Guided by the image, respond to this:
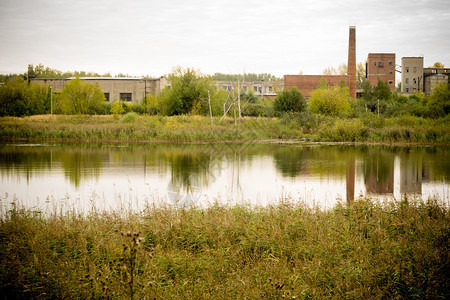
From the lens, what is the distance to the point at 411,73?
322ft

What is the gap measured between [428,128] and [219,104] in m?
25.5

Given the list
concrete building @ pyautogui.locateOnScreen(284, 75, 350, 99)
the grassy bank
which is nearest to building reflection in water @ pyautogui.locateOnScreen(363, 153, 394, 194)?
the grassy bank

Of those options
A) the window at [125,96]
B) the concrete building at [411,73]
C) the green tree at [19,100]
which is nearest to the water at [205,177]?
A: the green tree at [19,100]

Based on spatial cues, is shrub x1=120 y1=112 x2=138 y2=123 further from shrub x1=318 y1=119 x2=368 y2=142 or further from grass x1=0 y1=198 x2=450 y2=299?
grass x1=0 y1=198 x2=450 y2=299

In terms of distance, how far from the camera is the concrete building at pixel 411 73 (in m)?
97.4

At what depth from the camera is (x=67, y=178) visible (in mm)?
18297

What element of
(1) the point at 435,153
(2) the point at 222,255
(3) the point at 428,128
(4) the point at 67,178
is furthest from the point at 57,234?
(3) the point at 428,128

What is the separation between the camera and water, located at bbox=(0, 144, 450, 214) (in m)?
13.6

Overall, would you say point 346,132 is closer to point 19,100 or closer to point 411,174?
point 411,174

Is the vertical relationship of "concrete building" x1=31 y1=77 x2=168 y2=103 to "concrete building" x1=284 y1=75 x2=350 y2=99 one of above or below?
below

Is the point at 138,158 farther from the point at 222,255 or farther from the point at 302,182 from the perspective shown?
the point at 222,255

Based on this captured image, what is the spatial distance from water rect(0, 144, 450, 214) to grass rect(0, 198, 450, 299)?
5.58 feet

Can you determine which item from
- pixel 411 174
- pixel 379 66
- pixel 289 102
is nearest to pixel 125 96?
pixel 289 102

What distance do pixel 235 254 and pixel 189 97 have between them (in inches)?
1865
